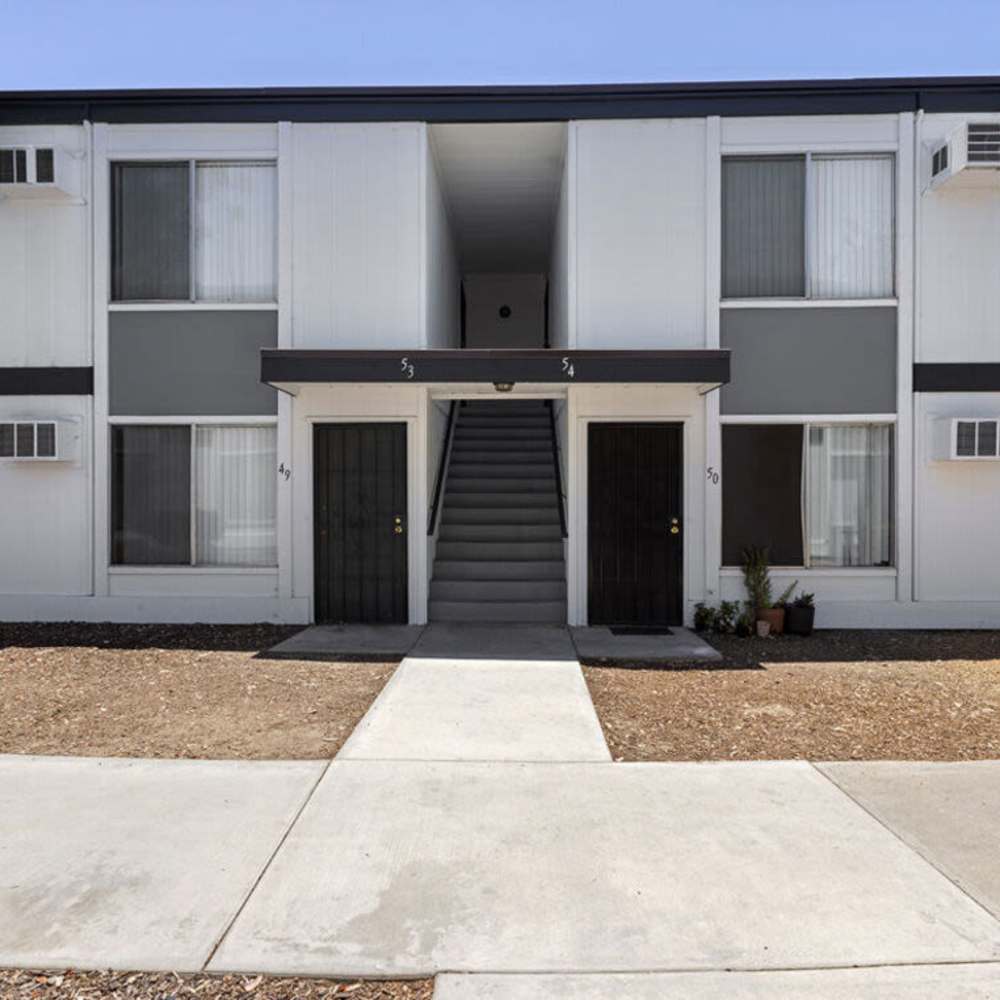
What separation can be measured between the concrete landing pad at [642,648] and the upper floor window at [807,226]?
4260 mm

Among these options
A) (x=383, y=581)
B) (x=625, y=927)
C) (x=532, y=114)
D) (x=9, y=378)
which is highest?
(x=532, y=114)

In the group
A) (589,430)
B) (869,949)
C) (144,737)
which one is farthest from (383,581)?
(869,949)

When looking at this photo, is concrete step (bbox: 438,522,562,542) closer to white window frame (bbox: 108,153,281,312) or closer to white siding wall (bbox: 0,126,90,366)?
white window frame (bbox: 108,153,281,312)

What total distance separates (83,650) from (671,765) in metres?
6.27

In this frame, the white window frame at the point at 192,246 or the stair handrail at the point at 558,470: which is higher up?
the white window frame at the point at 192,246

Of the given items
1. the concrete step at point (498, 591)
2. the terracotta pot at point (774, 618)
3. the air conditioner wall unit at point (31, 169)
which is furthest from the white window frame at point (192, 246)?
the terracotta pot at point (774, 618)

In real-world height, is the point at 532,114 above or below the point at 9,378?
above

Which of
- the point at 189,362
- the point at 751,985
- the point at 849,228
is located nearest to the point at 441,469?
the point at 189,362

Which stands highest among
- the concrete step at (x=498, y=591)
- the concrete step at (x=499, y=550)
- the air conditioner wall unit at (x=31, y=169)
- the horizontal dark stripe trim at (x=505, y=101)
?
the horizontal dark stripe trim at (x=505, y=101)

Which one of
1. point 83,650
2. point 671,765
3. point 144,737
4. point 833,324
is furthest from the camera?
point 833,324

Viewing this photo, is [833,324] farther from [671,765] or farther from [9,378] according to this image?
[9,378]

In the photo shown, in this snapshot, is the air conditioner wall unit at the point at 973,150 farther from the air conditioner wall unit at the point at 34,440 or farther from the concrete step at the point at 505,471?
the air conditioner wall unit at the point at 34,440

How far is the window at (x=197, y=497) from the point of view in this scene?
9156 mm

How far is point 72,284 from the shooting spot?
9102mm
